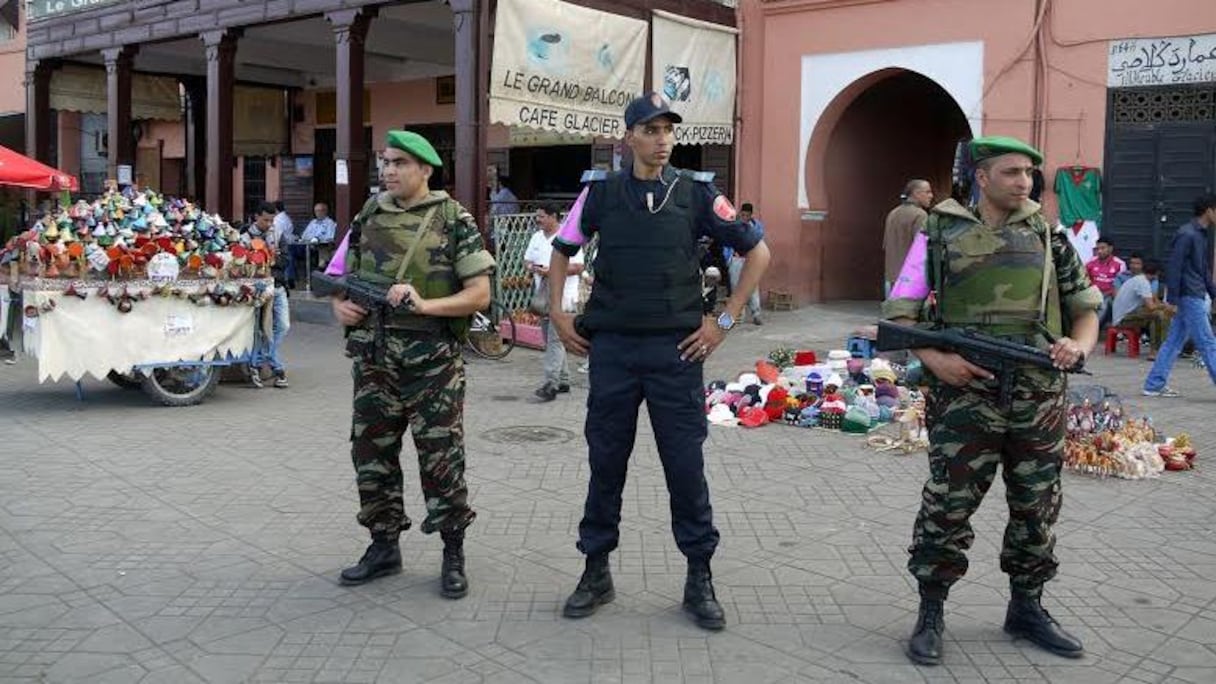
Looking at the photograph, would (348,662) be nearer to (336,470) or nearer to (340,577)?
(340,577)

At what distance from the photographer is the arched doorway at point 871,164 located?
52.3 feet

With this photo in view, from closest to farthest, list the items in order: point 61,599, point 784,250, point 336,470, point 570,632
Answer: point 570,632 < point 61,599 < point 336,470 < point 784,250

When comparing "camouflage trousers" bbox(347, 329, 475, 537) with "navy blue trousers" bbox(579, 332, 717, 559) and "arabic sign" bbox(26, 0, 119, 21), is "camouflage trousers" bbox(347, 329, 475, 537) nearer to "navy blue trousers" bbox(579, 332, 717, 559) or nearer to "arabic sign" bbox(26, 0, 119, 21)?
"navy blue trousers" bbox(579, 332, 717, 559)

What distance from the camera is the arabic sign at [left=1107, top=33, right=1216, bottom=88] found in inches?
480

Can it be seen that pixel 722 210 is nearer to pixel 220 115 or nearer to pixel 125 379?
pixel 125 379

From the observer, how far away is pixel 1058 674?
3705mm

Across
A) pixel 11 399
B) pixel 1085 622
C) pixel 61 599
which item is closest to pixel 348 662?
pixel 61 599

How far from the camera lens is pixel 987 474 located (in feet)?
12.5

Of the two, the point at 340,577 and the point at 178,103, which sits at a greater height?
the point at 178,103

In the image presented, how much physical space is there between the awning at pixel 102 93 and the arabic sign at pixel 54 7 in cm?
117

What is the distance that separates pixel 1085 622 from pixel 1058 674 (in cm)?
58

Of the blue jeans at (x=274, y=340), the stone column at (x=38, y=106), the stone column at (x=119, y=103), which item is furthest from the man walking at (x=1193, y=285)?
the stone column at (x=38, y=106)

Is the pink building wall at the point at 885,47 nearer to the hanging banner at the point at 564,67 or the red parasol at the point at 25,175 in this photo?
the hanging banner at the point at 564,67

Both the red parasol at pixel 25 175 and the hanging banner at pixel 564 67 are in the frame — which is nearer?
the hanging banner at pixel 564 67
